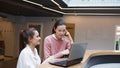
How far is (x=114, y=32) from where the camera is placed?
8500 millimetres

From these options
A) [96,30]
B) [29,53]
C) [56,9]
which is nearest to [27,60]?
[29,53]

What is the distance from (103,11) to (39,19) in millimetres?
3530

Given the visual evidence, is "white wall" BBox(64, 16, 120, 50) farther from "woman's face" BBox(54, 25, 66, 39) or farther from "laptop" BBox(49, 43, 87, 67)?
"laptop" BBox(49, 43, 87, 67)

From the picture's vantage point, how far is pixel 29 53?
1.92 metres

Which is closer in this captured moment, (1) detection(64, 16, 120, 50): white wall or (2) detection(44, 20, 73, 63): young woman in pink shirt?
(2) detection(44, 20, 73, 63): young woman in pink shirt

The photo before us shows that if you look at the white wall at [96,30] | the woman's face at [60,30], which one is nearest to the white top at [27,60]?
the woman's face at [60,30]

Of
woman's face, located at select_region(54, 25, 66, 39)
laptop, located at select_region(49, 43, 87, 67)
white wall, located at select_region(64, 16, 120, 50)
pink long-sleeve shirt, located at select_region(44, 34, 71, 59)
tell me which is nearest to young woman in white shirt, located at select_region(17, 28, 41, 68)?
pink long-sleeve shirt, located at select_region(44, 34, 71, 59)

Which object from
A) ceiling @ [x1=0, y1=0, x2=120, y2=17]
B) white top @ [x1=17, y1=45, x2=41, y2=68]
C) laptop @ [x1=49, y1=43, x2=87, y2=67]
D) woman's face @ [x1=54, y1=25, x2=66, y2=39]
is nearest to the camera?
laptop @ [x1=49, y1=43, x2=87, y2=67]

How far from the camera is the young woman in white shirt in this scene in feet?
6.07

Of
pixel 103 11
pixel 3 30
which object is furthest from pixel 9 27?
pixel 103 11

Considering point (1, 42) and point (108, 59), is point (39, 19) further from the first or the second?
point (108, 59)

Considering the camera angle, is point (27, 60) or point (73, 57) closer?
point (73, 57)

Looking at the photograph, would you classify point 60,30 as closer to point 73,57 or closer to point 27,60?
point 27,60

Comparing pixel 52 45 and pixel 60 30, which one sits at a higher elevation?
pixel 60 30
